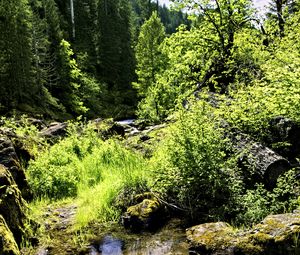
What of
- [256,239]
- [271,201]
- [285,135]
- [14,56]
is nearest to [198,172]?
[271,201]

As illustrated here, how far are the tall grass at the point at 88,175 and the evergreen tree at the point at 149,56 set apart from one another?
3057 cm

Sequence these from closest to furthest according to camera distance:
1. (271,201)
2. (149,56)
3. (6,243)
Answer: (6,243) → (271,201) → (149,56)

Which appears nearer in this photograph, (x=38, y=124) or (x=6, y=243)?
(x=6, y=243)

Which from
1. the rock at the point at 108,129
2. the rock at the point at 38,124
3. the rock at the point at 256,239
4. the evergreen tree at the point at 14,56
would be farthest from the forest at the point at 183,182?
the evergreen tree at the point at 14,56

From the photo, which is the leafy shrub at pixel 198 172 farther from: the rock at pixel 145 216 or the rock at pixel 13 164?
the rock at pixel 13 164

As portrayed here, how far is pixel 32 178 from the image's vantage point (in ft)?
33.6

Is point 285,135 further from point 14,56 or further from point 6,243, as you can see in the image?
point 14,56

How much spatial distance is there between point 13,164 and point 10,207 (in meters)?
2.17

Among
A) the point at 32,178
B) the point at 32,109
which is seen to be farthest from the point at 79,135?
the point at 32,109

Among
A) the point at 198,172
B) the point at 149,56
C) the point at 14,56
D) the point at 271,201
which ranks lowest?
the point at 271,201

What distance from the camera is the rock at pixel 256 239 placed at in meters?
5.40

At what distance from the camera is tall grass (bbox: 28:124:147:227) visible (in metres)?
8.72

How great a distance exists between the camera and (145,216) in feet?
25.2

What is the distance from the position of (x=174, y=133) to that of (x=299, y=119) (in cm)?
281
